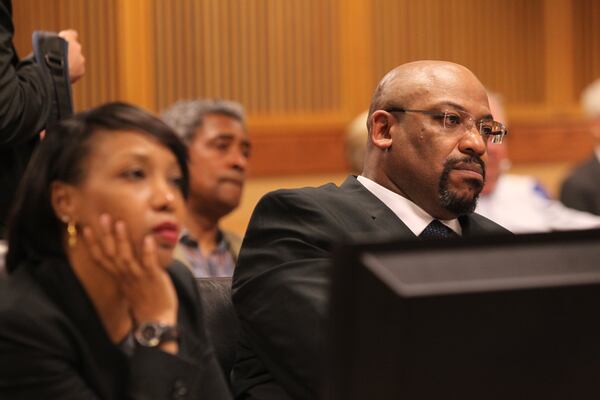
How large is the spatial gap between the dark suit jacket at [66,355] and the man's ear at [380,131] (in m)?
1.11

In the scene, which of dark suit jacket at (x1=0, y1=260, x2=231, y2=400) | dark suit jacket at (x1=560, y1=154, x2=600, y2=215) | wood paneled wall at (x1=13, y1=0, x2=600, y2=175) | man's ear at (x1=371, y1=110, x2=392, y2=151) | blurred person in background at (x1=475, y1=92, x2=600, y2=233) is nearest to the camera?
dark suit jacket at (x1=0, y1=260, x2=231, y2=400)

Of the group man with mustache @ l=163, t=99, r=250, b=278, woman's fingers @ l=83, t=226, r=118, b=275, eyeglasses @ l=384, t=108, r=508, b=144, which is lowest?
man with mustache @ l=163, t=99, r=250, b=278

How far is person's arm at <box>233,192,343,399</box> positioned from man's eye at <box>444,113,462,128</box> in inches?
18.2

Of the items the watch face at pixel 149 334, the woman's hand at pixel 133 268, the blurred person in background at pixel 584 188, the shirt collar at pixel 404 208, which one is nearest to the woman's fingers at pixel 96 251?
the woman's hand at pixel 133 268

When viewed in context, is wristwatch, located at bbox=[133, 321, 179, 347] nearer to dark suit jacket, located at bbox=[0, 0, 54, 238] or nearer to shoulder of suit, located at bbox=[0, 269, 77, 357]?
shoulder of suit, located at bbox=[0, 269, 77, 357]

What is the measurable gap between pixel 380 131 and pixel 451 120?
21 cm

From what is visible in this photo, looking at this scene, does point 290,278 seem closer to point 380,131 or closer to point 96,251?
point 96,251

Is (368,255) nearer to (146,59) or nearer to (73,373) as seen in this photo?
(73,373)

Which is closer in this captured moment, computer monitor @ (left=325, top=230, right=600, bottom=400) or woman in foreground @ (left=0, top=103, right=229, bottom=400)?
computer monitor @ (left=325, top=230, right=600, bottom=400)

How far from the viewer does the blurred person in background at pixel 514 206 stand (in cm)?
485

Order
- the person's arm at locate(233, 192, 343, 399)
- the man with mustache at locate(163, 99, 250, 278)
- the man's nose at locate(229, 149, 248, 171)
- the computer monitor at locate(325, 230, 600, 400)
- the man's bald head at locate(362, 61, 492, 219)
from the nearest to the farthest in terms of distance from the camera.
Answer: the computer monitor at locate(325, 230, 600, 400), the person's arm at locate(233, 192, 343, 399), the man's bald head at locate(362, 61, 492, 219), the man with mustache at locate(163, 99, 250, 278), the man's nose at locate(229, 149, 248, 171)

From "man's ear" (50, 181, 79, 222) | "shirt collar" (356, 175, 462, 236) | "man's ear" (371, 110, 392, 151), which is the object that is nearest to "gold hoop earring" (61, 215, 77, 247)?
"man's ear" (50, 181, 79, 222)

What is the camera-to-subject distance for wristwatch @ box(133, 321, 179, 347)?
180 cm

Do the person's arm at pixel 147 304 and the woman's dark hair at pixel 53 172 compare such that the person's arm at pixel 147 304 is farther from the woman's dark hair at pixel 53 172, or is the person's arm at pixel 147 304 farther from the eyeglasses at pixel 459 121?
the eyeglasses at pixel 459 121
